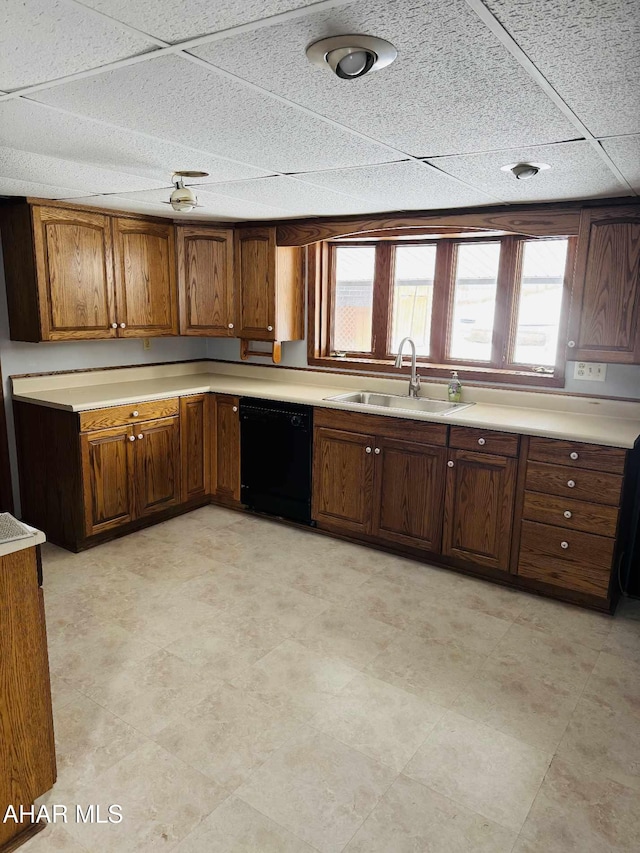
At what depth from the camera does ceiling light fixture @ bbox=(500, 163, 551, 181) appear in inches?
92.3

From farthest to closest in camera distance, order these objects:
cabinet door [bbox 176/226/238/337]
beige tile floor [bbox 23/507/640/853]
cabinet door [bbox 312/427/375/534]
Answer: cabinet door [bbox 176/226/238/337] < cabinet door [bbox 312/427/375/534] < beige tile floor [bbox 23/507/640/853]

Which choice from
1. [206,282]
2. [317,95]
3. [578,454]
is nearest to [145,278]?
[206,282]

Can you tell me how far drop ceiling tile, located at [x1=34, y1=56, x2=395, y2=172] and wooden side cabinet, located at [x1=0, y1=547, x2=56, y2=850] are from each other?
1287 millimetres

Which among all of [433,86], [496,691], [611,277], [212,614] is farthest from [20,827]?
[611,277]

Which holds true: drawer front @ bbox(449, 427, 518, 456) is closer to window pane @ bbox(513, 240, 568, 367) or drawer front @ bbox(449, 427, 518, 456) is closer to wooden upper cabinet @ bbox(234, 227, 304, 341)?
window pane @ bbox(513, 240, 568, 367)

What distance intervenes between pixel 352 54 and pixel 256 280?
3.07 meters

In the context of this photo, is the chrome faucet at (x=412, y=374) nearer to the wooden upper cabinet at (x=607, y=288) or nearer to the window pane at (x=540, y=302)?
the window pane at (x=540, y=302)

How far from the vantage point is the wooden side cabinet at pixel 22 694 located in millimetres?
1651

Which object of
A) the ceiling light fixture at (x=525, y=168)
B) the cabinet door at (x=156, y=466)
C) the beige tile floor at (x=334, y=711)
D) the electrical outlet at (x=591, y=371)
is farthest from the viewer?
the cabinet door at (x=156, y=466)

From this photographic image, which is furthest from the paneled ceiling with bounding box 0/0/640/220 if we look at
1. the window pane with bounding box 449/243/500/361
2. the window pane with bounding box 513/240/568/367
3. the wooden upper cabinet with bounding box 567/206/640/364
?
the window pane with bounding box 449/243/500/361

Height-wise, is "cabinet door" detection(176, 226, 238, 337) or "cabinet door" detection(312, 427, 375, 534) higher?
"cabinet door" detection(176, 226, 238, 337)

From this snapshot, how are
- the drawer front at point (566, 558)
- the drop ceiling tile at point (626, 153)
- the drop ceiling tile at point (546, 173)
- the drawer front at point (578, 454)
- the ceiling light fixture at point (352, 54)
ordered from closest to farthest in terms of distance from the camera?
1. the ceiling light fixture at point (352, 54)
2. the drop ceiling tile at point (626, 153)
3. the drop ceiling tile at point (546, 173)
4. the drawer front at point (578, 454)
5. the drawer front at point (566, 558)

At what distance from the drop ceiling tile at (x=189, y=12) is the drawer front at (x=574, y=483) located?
2.51 meters

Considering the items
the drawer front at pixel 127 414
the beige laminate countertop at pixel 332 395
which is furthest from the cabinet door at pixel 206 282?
the drawer front at pixel 127 414
